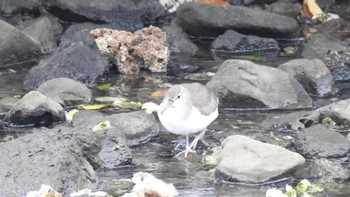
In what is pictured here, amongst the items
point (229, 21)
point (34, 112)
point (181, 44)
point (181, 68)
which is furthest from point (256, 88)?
point (229, 21)

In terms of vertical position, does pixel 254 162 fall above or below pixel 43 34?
above

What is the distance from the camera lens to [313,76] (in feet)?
38.3

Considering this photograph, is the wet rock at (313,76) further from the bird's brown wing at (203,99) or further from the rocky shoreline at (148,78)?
the bird's brown wing at (203,99)

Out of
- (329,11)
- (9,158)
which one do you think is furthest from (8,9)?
(9,158)

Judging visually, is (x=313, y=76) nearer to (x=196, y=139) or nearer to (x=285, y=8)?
(x=196, y=139)

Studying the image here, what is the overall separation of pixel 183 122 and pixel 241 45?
5905mm

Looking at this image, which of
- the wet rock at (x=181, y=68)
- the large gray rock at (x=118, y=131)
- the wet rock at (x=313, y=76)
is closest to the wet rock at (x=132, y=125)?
the large gray rock at (x=118, y=131)

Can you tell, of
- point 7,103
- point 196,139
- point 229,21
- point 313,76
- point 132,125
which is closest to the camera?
point 196,139

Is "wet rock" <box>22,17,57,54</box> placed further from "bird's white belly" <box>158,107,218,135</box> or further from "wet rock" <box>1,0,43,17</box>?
"bird's white belly" <box>158,107,218,135</box>

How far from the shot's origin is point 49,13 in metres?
15.8

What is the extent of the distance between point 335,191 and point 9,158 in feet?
9.57

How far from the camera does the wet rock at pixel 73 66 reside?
39.3 feet

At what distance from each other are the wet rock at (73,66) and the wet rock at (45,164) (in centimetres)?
417

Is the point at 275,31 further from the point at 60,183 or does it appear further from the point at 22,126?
the point at 60,183
